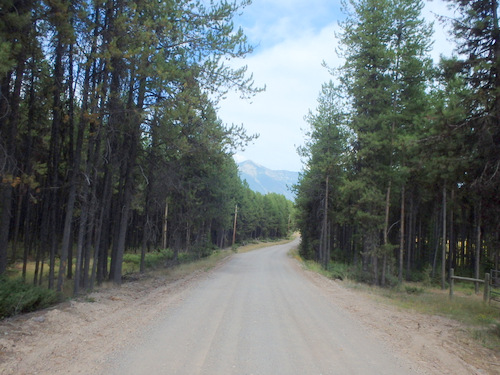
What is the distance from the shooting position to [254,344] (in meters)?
5.98

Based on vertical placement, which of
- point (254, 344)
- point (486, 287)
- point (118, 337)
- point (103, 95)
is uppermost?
point (103, 95)

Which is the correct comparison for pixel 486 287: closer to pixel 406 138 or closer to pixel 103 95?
pixel 406 138

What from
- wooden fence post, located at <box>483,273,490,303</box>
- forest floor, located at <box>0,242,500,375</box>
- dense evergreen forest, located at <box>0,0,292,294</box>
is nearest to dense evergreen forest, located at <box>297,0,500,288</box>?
wooden fence post, located at <box>483,273,490,303</box>

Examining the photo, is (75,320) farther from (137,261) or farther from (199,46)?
(137,261)

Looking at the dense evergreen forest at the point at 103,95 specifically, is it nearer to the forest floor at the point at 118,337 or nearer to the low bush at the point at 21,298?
the low bush at the point at 21,298

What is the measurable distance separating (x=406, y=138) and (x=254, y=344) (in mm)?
12060

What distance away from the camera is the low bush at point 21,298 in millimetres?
7460

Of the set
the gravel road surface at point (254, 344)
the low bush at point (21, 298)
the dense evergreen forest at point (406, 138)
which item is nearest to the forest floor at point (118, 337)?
the gravel road surface at point (254, 344)

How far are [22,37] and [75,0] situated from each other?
6.75ft

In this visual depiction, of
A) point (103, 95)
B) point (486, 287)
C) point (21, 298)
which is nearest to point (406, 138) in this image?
point (486, 287)

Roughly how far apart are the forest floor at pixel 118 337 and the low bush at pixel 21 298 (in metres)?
0.45

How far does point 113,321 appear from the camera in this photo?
24.3ft

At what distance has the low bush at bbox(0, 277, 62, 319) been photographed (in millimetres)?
7460

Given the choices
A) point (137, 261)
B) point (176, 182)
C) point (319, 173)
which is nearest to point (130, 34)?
point (176, 182)
